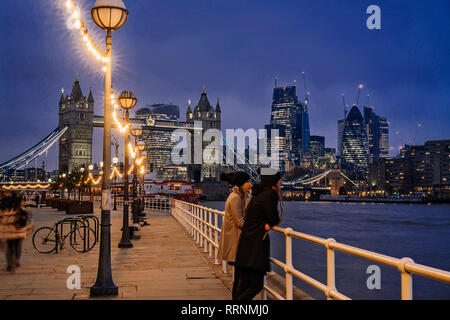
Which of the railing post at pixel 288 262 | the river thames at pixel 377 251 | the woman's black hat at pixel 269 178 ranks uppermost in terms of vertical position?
the woman's black hat at pixel 269 178

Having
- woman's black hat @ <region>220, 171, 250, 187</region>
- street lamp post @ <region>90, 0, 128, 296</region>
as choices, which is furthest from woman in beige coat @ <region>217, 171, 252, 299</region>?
street lamp post @ <region>90, 0, 128, 296</region>

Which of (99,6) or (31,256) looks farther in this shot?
(31,256)

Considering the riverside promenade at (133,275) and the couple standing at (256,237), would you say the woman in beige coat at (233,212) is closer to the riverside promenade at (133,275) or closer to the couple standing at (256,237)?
the couple standing at (256,237)

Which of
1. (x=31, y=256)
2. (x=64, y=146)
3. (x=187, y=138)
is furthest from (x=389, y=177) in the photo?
(x=31, y=256)

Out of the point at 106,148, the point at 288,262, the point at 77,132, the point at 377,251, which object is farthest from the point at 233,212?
the point at 77,132

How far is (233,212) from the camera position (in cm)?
610

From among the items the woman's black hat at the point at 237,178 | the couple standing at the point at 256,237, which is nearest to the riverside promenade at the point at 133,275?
the couple standing at the point at 256,237

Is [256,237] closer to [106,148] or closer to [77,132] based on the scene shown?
[106,148]

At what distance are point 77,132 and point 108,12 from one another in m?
153

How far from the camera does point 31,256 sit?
1200 centimetres

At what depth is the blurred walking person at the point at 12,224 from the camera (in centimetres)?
921

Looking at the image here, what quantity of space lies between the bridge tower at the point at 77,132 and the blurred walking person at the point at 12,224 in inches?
5760
